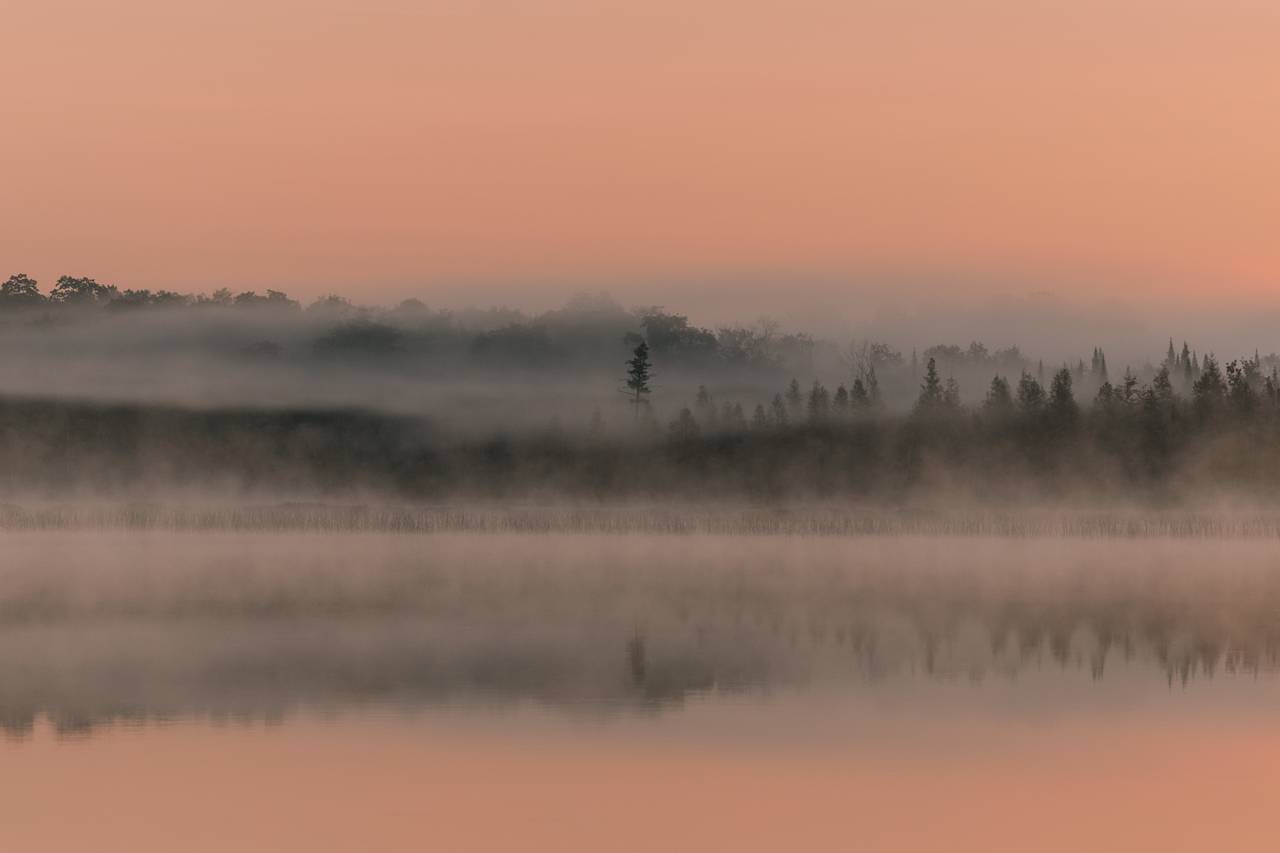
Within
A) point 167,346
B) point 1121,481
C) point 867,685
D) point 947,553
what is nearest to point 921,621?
point 867,685

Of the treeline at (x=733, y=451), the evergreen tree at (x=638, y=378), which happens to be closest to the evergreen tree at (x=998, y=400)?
the treeline at (x=733, y=451)

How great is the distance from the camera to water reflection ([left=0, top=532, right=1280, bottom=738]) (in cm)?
2973

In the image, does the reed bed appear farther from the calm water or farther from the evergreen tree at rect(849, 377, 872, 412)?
the calm water

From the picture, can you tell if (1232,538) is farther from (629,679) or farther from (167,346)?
(167,346)

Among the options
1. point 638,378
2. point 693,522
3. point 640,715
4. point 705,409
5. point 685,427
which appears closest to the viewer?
point 640,715

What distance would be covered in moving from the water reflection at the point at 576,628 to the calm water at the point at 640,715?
157 mm

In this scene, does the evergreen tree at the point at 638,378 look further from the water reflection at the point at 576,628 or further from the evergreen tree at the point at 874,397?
the water reflection at the point at 576,628

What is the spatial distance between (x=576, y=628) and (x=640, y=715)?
43.3 ft

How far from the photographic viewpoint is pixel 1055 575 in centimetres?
5781

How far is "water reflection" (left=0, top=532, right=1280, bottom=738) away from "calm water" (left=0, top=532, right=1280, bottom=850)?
157 mm

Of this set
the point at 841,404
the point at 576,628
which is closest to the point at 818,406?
the point at 841,404

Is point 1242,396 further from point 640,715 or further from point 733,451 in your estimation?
point 640,715

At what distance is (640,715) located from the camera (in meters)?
26.9

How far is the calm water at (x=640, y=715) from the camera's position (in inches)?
770
